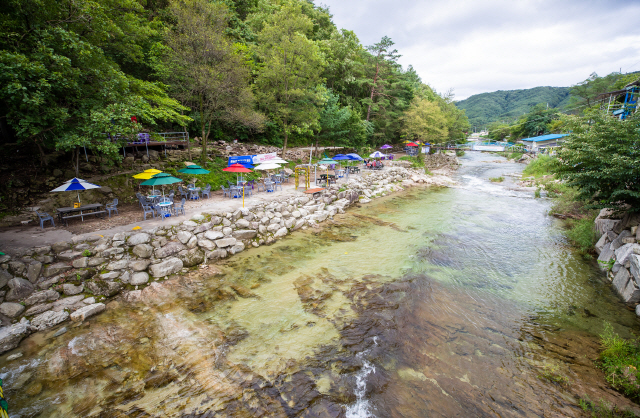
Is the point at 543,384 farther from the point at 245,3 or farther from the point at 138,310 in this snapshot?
the point at 245,3

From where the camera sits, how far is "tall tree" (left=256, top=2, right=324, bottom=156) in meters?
19.9

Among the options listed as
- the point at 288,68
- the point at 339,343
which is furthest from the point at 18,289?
the point at 288,68

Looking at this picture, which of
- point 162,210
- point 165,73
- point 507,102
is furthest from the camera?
point 507,102

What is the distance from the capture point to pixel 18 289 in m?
6.63

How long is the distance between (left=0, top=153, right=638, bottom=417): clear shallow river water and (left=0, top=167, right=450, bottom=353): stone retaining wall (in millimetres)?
553

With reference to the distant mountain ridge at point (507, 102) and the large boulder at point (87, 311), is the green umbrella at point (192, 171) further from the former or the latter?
the distant mountain ridge at point (507, 102)

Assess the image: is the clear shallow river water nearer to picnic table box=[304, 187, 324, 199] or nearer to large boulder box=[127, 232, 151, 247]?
large boulder box=[127, 232, 151, 247]

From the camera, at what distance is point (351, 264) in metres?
9.88

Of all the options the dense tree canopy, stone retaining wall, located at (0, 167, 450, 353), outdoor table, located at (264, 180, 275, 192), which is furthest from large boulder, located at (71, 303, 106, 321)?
the dense tree canopy

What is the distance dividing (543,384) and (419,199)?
1658 cm

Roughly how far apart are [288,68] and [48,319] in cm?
2010

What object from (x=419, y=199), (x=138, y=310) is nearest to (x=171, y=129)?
(x=138, y=310)

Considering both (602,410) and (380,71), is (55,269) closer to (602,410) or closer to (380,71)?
(602,410)

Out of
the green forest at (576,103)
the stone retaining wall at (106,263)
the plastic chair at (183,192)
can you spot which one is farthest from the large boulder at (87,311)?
the green forest at (576,103)
